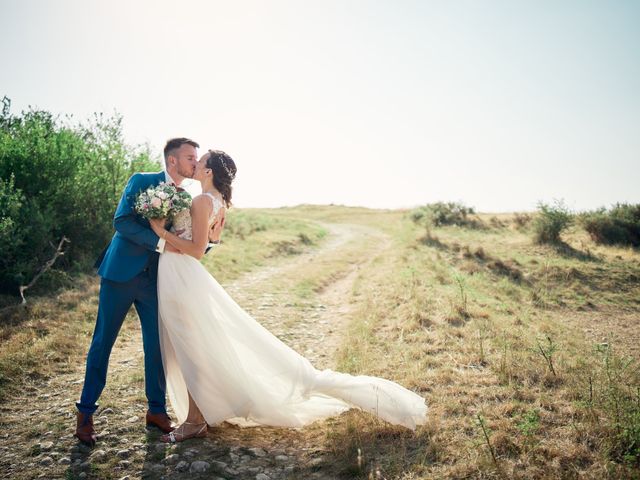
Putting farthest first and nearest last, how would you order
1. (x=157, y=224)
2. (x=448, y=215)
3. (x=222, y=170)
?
(x=448, y=215) < (x=222, y=170) < (x=157, y=224)

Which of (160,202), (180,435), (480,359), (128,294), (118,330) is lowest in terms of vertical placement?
(180,435)

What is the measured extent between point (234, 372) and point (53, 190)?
1171 cm

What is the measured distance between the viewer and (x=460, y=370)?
652 cm

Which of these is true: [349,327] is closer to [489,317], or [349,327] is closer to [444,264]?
[489,317]

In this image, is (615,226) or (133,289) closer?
(133,289)

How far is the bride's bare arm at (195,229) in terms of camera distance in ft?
16.1

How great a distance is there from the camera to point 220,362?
4965 mm

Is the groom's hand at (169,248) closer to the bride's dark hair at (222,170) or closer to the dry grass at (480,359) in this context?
the bride's dark hair at (222,170)

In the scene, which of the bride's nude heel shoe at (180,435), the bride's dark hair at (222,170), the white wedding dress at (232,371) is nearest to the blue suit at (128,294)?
the white wedding dress at (232,371)

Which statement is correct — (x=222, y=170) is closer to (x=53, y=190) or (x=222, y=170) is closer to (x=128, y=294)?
(x=128, y=294)

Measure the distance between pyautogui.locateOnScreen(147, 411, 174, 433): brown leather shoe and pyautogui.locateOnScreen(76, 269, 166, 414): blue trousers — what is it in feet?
0.21

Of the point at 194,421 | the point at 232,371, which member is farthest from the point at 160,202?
the point at 194,421

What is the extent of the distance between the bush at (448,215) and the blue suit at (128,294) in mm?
26678

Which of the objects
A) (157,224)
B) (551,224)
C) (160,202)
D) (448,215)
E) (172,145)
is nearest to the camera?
(160,202)
